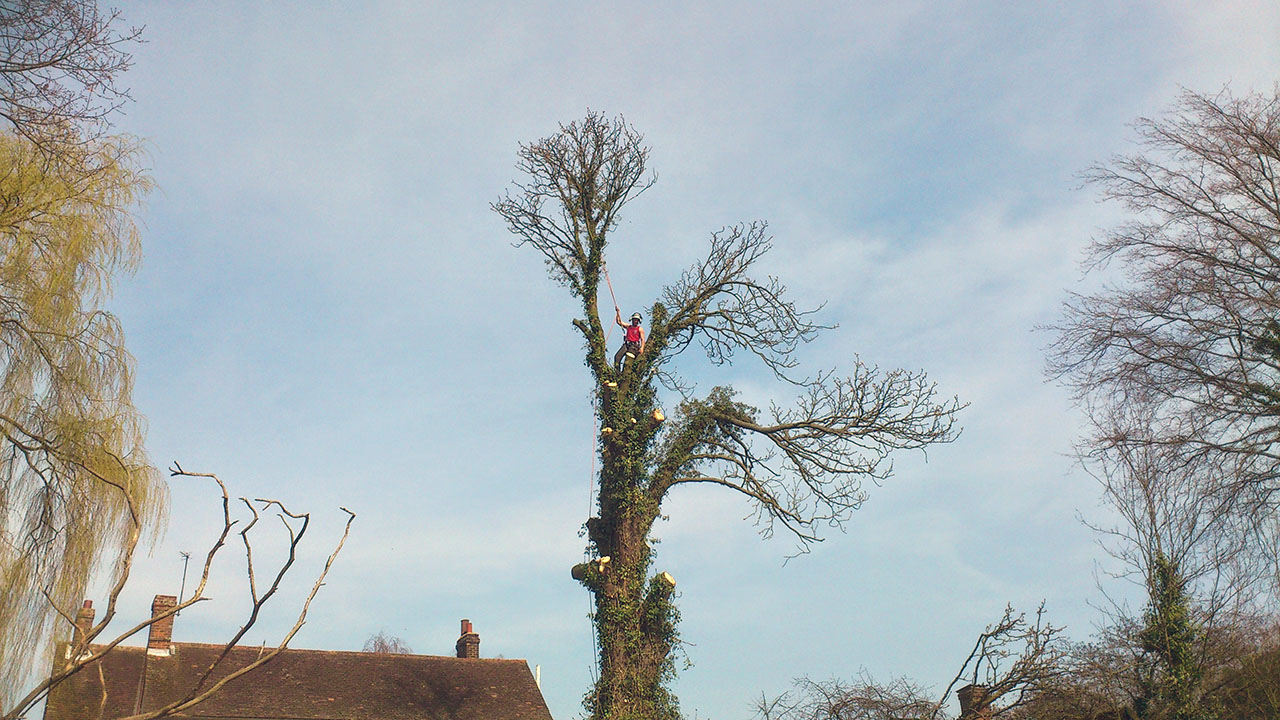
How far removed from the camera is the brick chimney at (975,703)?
35.0 ft

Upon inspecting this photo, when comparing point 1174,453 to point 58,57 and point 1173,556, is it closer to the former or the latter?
point 1173,556

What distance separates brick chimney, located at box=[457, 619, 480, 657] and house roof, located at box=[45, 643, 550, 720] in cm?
65

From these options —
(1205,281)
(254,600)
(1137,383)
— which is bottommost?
(254,600)

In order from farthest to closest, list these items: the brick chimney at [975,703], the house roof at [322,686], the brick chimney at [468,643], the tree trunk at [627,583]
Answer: the brick chimney at [468,643], the house roof at [322,686], the tree trunk at [627,583], the brick chimney at [975,703]

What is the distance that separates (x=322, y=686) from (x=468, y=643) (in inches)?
171

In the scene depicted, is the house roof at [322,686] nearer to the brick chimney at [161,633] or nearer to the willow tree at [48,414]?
the brick chimney at [161,633]

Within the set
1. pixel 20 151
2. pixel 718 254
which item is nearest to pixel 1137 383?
pixel 718 254

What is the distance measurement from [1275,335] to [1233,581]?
347 centimetres

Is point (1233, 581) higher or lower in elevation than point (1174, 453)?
lower

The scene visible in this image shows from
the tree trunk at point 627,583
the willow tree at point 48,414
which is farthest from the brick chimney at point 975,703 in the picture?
the willow tree at point 48,414

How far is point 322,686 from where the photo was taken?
71.7 ft

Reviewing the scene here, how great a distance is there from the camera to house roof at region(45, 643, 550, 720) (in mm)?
20203

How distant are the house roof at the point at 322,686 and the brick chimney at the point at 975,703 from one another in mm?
13066

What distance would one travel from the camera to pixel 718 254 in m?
16.3
